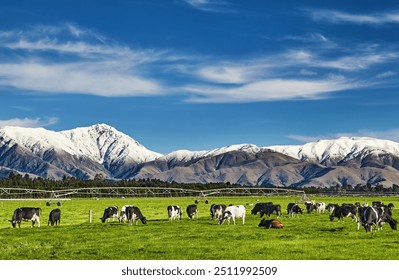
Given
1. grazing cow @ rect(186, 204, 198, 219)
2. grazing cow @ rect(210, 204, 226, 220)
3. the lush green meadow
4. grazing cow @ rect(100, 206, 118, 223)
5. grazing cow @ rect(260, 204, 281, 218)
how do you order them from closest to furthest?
1. the lush green meadow
2. grazing cow @ rect(210, 204, 226, 220)
3. grazing cow @ rect(100, 206, 118, 223)
4. grazing cow @ rect(186, 204, 198, 219)
5. grazing cow @ rect(260, 204, 281, 218)

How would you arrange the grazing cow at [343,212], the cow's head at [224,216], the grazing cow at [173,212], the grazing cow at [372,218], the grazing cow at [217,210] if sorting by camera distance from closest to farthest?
the grazing cow at [372,218]
the cow's head at [224,216]
the grazing cow at [343,212]
the grazing cow at [217,210]
the grazing cow at [173,212]

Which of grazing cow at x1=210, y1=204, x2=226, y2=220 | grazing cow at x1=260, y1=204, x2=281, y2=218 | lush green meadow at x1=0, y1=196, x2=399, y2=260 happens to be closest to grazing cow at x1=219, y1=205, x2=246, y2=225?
lush green meadow at x1=0, y1=196, x2=399, y2=260

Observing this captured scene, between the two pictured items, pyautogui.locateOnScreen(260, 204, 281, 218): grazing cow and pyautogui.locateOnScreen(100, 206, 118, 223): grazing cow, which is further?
pyautogui.locateOnScreen(260, 204, 281, 218): grazing cow

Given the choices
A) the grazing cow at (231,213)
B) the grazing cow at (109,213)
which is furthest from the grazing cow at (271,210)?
the grazing cow at (109,213)

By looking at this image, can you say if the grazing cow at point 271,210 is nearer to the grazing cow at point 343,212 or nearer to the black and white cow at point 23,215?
the grazing cow at point 343,212

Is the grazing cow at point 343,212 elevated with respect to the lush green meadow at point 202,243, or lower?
elevated

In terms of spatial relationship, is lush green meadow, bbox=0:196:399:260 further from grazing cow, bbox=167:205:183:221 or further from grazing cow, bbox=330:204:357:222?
grazing cow, bbox=167:205:183:221

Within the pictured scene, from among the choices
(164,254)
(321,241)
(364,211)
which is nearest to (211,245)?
(164,254)

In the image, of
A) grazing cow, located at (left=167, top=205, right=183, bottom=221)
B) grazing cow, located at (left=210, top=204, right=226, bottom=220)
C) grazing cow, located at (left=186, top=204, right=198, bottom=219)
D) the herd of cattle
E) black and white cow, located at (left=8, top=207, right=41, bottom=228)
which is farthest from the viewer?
grazing cow, located at (left=186, top=204, right=198, bottom=219)

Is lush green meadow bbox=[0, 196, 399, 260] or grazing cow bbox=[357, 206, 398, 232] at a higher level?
grazing cow bbox=[357, 206, 398, 232]

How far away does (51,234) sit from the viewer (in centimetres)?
4338

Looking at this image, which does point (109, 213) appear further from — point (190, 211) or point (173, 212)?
point (190, 211)
